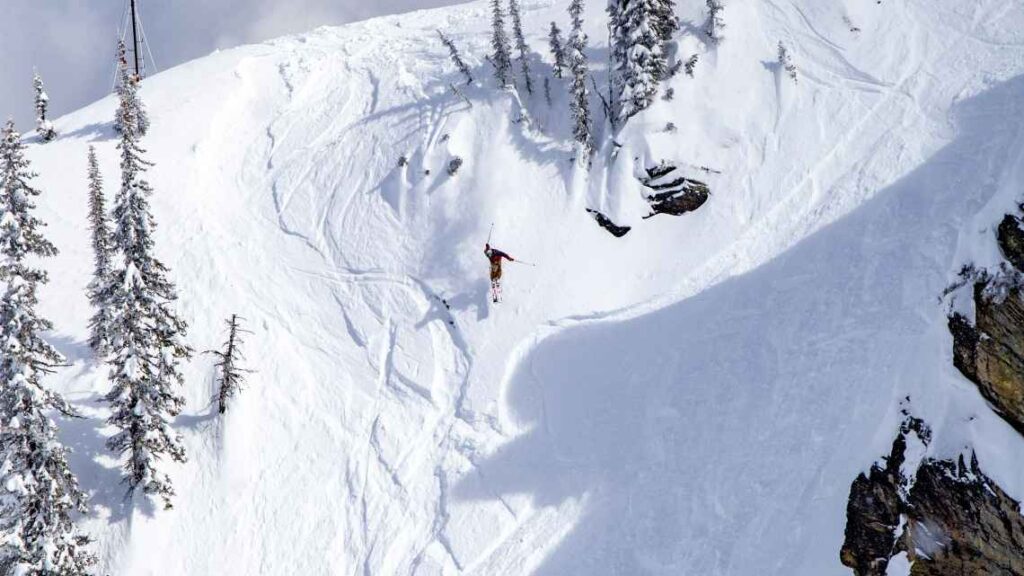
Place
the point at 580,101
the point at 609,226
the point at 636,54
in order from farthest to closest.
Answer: the point at 580,101 < the point at 636,54 < the point at 609,226

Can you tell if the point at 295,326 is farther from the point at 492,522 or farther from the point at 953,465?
the point at 953,465

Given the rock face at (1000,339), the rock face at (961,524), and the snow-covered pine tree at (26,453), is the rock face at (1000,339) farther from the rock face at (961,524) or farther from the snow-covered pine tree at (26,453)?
the snow-covered pine tree at (26,453)

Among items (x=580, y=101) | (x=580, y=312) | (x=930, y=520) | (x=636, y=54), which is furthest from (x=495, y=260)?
(x=930, y=520)

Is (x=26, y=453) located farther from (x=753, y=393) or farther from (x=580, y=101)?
(x=580, y=101)

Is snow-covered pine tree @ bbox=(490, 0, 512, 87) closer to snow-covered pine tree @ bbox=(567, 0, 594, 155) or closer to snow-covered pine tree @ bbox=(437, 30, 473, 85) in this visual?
snow-covered pine tree @ bbox=(437, 30, 473, 85)

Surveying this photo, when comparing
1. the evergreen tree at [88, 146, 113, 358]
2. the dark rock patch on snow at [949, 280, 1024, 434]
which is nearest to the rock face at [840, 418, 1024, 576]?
the dark rock patch on snow at [949, 280, 1024, 434]

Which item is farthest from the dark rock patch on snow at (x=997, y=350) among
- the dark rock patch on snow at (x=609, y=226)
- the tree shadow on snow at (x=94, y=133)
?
the tree shadow on snow at (x=94, y=133)
